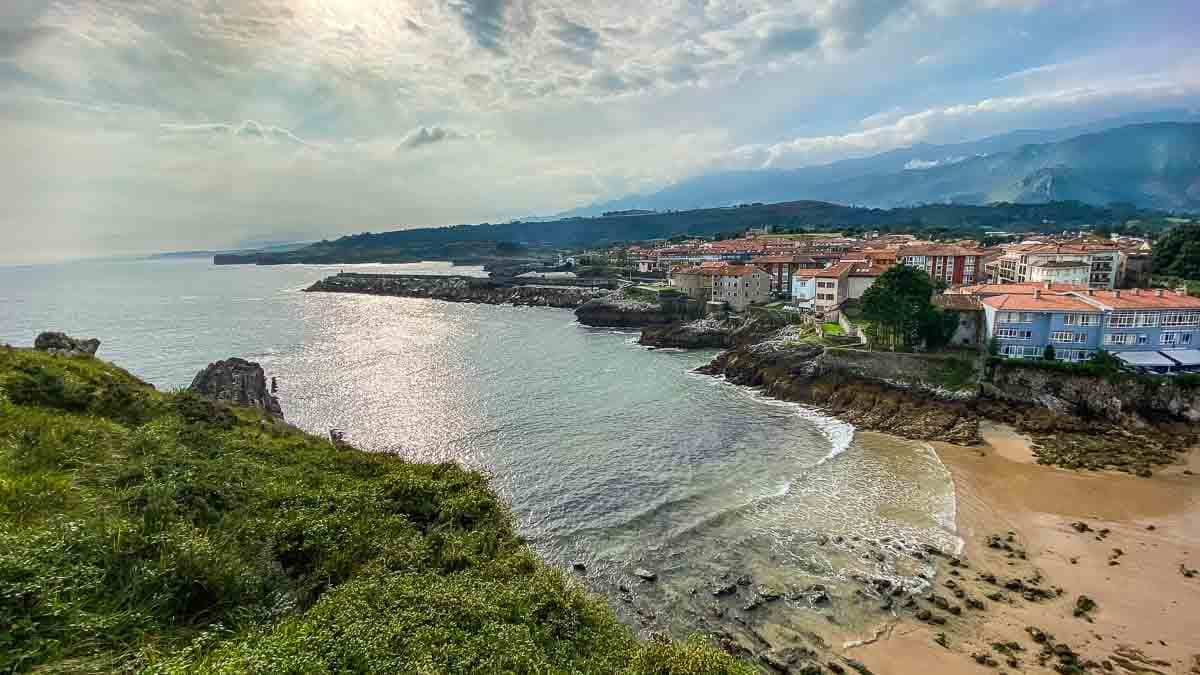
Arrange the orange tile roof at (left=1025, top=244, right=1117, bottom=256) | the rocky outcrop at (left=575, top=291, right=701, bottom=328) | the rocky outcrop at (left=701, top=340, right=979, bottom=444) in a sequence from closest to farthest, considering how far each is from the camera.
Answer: the rocky outcrop at (left=701, top=340, right=979, bottom=444) → the orange tile roof at (left=1025, top=244, right=1117, bottom=256) → the rocky outcrop at (left=575, top=291, right=701, bottom=328)

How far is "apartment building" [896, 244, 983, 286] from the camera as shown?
62562 millimetres

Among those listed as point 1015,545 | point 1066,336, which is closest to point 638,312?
point 1066,336

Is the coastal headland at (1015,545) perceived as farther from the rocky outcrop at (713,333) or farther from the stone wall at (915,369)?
the rocky outcrop at (713,333)

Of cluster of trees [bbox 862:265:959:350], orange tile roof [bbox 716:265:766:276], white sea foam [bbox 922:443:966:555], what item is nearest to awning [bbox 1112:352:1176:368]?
cluster of trees [bbox 862:265:959:350]

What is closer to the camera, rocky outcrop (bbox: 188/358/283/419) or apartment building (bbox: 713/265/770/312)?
rocky outcrop (bbox: 188/358/283/419)

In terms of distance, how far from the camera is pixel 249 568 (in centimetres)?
925

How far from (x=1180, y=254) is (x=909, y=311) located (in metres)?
37.4

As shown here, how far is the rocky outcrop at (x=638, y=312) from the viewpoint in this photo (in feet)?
232

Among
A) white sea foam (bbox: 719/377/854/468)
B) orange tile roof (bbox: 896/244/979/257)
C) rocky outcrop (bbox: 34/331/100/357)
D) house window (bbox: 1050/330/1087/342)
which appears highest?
rocky outcrop (bbox: 34/331/100/357)

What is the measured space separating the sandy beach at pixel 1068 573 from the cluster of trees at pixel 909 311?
1354cm

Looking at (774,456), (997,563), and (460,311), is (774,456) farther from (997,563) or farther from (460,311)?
(460,311)

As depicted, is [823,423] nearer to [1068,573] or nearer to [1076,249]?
[1068,573]

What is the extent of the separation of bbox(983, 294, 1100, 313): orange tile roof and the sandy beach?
10.8 metres

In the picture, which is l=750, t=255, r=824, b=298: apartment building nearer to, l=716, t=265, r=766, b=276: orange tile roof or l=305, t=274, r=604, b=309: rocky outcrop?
l=716, t=265, r=766, b=276: orange tile roof
